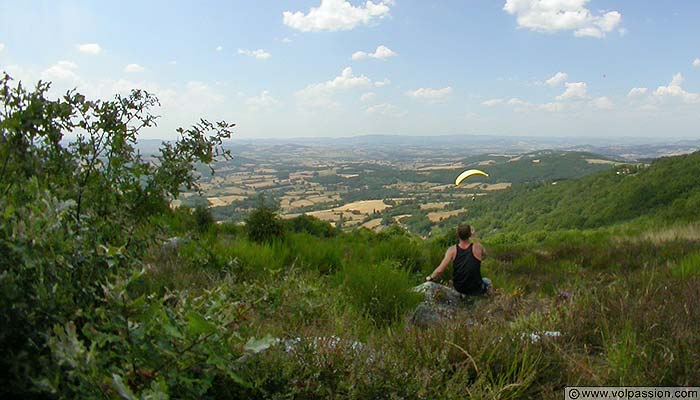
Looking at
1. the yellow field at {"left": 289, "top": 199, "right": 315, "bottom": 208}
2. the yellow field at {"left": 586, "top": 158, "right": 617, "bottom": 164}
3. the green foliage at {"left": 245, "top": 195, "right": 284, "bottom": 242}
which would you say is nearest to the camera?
the green foliage at {"left": 245, "top": 195, "right": 284, "bottom": 242}

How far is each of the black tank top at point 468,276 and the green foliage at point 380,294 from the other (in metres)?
1.95

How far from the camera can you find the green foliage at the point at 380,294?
4.04 metres

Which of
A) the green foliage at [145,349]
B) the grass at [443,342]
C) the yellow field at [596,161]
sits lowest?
the yellow field at [596,161]

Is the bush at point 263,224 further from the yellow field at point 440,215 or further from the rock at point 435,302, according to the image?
the yellow field at point 440,215

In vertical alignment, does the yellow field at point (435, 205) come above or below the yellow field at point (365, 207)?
below

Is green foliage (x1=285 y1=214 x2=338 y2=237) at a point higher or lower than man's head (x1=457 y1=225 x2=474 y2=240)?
lower

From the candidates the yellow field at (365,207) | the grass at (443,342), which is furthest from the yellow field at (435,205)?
the grass at (443,342)

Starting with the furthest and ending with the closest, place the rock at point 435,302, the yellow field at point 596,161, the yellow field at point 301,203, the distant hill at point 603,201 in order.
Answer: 1. the yellow field at point 596,161
2. the yellow field at point 301,203
3. the distant hill at point 603,201
4. the rock at point 435,302

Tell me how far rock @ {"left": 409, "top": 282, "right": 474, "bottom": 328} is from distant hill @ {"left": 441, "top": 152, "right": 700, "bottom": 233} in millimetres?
28836

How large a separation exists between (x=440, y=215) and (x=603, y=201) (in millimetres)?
26895

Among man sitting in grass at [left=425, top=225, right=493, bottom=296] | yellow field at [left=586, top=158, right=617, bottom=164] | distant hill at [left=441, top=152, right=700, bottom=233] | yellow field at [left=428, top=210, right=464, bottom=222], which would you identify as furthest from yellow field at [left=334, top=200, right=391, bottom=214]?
yellow field at [left=586, top=158, right=617, bottom=164]

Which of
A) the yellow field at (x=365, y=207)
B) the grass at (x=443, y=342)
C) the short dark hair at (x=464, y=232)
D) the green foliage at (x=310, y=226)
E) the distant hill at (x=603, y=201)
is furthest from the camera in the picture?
the yellow field at (x=365, y=207)

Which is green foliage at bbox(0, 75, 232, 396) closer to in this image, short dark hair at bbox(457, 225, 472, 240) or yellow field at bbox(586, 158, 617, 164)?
short dark hair at bbox(457, 225, 472, 240)

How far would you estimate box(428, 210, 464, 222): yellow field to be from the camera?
2773 inches
